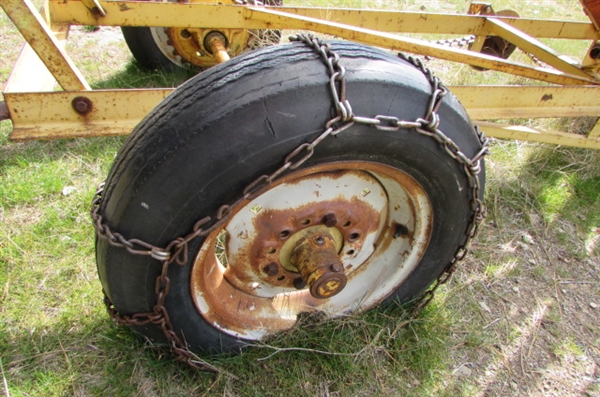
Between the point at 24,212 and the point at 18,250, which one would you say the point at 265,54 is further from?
the point at 24,212

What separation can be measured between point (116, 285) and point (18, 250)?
3.53 ft

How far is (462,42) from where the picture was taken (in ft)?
14.5

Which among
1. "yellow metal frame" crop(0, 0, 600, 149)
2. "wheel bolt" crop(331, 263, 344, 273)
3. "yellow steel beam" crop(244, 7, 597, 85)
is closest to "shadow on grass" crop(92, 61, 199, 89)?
"yellow metal frame" crop(0, 0, 600, 149)

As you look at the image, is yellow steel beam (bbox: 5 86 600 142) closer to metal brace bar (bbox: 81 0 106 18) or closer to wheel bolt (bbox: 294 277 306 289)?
metal brace bar (bbox: 81 0 106 18)

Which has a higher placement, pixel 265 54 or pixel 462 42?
pixel 265 54

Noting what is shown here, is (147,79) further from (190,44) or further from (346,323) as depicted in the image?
(346,323)

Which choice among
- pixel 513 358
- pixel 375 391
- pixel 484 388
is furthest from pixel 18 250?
pixel 513 358

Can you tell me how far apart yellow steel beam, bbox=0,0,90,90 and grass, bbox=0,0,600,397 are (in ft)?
2.70

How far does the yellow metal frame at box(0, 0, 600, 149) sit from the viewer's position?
1.84 metres

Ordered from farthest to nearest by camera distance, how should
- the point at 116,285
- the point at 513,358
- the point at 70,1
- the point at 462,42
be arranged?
1. the point at 462,42
2. the point at 70,1
3. the point at 513,358
4. the point at 116,285

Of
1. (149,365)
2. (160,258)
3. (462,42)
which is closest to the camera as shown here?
(160,258)

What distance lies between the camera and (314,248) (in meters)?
1.67

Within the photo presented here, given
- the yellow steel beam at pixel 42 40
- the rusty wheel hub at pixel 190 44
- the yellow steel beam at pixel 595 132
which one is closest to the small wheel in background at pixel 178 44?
the rusty wheel hub at pixel 190 44

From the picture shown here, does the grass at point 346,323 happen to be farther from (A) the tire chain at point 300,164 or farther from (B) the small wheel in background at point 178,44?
(B) the small wheel in background at point 178,44
